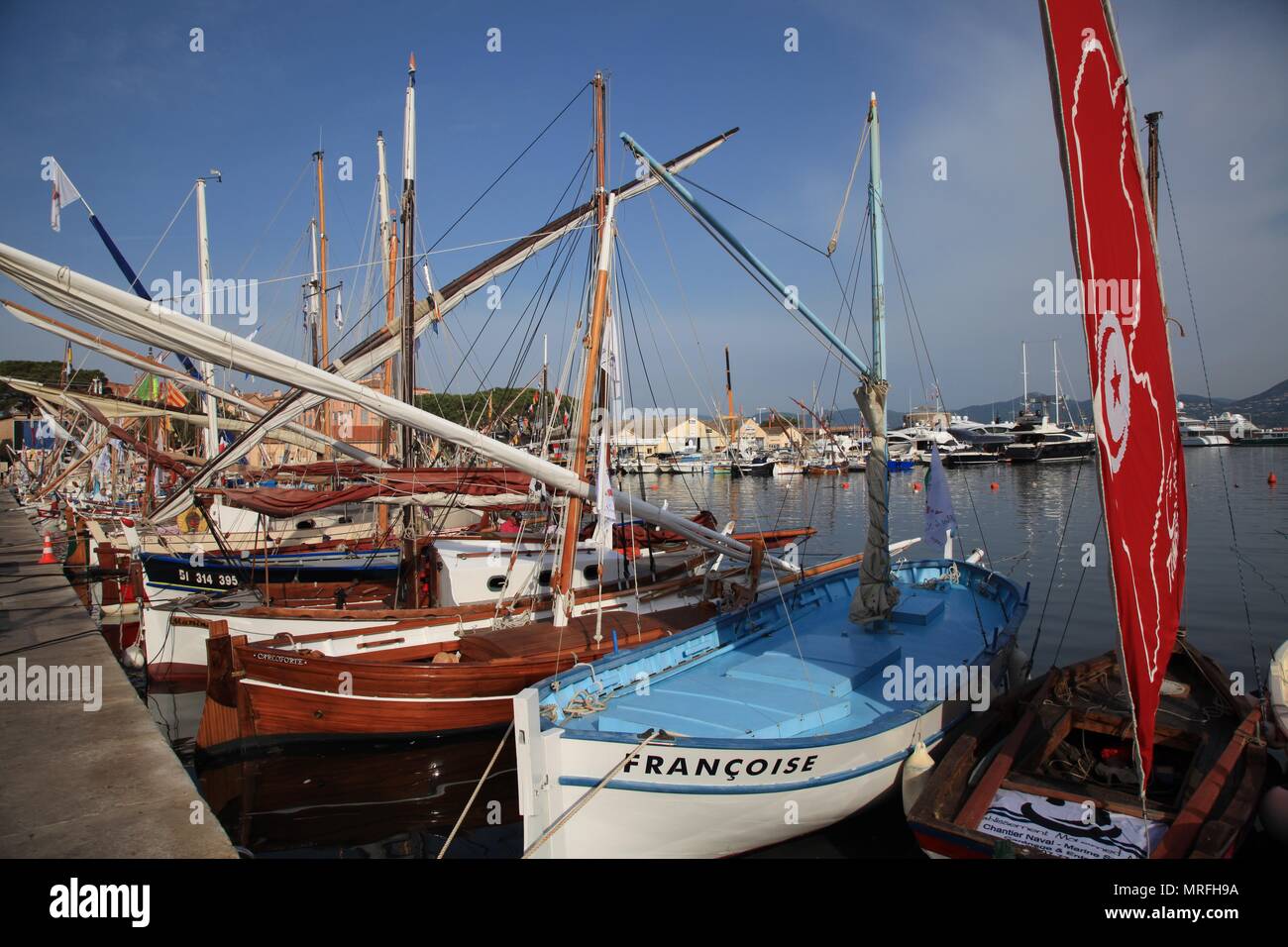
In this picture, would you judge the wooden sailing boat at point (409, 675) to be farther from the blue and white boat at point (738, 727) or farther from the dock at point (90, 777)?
the blue and white boat at point (738, 727)

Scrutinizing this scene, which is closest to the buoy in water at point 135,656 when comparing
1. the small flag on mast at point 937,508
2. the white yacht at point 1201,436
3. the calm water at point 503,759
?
the calm water at point 503,759

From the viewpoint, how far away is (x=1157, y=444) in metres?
6.14

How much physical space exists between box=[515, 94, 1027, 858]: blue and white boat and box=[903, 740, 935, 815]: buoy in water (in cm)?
5

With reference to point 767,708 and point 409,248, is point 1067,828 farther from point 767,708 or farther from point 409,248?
point 409,248

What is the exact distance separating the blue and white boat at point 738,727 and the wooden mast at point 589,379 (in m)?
3.21

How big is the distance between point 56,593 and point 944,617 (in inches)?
798

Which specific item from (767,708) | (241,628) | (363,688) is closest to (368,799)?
(363,688)

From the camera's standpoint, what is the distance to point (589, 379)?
13094 millimetres

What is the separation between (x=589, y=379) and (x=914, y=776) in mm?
7971

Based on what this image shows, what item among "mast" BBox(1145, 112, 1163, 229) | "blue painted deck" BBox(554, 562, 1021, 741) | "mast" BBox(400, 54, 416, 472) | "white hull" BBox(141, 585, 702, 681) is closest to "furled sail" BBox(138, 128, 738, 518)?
"mast" BBox(400, 54, 416, 472)

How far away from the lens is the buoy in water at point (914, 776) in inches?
338
